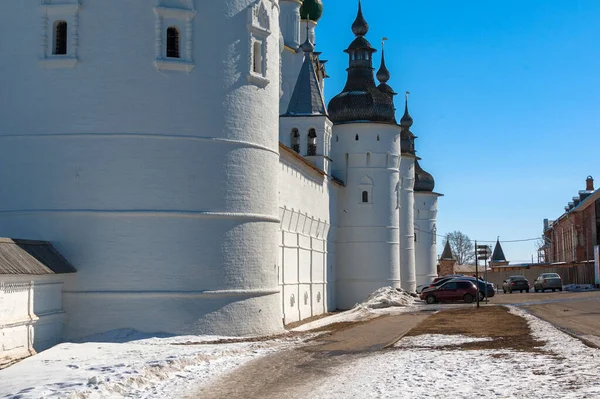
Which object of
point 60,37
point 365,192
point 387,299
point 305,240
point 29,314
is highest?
point 60,37

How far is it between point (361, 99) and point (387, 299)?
32.4 feet

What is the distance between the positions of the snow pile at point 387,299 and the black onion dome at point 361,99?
8330 millimetres

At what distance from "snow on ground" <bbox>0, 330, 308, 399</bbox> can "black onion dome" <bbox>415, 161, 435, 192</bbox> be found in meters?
42.5

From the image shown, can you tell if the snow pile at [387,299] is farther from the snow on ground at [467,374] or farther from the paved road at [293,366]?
the snow on ground at [467,374]

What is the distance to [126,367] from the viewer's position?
13.2 m

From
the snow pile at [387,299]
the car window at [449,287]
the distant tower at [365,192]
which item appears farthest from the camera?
the distant tower at [365,192]

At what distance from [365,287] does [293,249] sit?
36.9 ft

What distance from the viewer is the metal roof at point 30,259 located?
16.0 metres

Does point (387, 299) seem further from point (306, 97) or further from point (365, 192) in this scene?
point (306, 97)

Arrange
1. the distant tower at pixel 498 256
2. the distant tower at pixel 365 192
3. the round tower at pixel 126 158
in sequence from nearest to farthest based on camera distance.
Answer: the round tower at pixel 126 158 → the distant tower at pixel 365 192 → the distant tower at pixel 498 256

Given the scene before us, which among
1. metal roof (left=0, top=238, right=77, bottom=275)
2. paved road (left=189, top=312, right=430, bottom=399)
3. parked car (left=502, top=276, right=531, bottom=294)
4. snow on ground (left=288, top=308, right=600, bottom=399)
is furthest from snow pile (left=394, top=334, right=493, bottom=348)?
parked car (left=502, top=276, right=531, bottom=294)

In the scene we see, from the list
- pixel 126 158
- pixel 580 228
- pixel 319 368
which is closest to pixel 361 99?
pixel 126 158

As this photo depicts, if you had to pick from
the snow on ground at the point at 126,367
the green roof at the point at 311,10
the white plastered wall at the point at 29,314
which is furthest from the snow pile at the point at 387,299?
the white plastered wall at the point at 29,314

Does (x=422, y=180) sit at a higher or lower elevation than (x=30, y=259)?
higher
